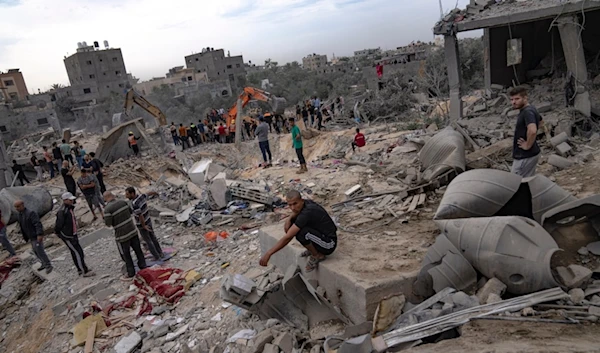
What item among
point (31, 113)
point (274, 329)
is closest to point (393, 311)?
point (274, 329)

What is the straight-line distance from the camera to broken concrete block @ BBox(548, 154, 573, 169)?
21.0 feet

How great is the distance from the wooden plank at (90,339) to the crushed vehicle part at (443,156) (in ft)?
18.0

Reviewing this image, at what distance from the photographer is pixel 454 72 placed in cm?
1012

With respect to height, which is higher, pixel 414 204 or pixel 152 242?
pixel 414 204

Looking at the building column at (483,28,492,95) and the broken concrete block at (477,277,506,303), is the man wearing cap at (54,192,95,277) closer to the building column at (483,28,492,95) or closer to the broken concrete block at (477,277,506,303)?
the broken concrete block at (477,277,506,303)

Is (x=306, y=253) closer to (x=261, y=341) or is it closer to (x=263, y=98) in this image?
(x=261, y=341)

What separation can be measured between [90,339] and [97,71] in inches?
1987

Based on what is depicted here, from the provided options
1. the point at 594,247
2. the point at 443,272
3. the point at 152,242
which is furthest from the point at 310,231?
the point at 152,242

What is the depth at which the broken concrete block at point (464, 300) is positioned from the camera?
324 centimetres

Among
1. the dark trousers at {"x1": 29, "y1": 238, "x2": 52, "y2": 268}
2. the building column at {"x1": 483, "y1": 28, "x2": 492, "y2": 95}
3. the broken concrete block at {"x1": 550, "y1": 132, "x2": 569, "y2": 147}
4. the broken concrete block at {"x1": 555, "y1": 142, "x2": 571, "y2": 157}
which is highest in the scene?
the building column at {"x1": 483, "y1": 28, "x2": 492, "y2": 95}

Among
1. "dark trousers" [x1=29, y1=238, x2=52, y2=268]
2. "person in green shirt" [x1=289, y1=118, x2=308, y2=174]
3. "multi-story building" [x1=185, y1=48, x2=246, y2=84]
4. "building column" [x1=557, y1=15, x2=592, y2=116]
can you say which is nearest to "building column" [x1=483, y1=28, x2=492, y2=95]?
"building column" [x1=557, y1=15, x2=592, y2=116]

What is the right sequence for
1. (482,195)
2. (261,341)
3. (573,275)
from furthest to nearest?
1. (482,195)
2. (261,341)
3. (573,275)

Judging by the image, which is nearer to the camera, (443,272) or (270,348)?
(443,272)

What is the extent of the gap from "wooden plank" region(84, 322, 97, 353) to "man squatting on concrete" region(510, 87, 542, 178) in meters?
5.87
